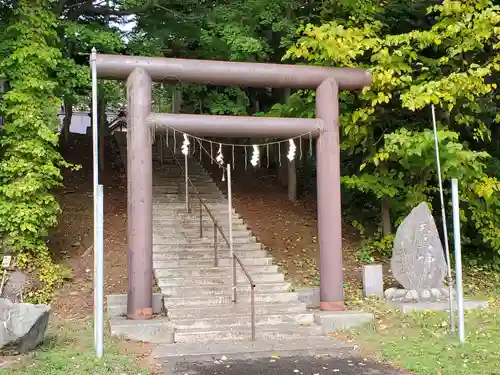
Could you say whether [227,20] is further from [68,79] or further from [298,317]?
[298,317]

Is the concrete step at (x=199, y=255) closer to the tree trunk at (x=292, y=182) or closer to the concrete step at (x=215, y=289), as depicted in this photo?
the concrete step at (x=215, y=289)

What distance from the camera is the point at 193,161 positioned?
17844 millimetres

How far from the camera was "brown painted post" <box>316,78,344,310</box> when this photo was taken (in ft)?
31.0

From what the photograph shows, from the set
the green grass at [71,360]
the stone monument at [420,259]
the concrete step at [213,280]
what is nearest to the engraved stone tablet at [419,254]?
the stone monument at [420,259]

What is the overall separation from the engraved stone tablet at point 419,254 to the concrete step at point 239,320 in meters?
2.03

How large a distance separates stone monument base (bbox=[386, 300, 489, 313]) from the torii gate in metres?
1.05

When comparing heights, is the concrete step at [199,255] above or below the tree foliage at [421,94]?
below

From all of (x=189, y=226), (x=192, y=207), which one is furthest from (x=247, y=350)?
(x=192, y=207)

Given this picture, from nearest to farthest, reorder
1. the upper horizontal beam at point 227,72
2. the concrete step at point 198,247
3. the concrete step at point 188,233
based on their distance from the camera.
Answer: the upper horizontal beam at point 227,72
the concrete step at point 198,247
the concrete step at point 188,233

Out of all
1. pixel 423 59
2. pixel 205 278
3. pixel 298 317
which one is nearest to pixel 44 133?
pixel 205 278

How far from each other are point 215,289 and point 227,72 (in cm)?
389

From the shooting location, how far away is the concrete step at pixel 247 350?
7.25 m

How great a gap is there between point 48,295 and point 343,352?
17.7 feet

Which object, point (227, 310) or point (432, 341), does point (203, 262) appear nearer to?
point (227, 310)
